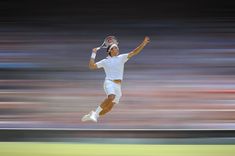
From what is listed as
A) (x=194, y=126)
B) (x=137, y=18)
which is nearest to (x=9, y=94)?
(x=194, y=126)

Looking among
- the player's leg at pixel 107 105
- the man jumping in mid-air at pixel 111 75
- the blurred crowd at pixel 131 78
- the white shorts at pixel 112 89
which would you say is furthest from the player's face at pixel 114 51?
the blurred crowd at pixel 131 78

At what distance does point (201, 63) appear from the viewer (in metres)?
11.5

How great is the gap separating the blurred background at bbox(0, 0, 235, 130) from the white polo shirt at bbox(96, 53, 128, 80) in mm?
3481

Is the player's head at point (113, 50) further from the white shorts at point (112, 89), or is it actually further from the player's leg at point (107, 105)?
the player's leg at point (107, 105)

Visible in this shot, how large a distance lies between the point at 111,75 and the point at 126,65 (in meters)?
7.13

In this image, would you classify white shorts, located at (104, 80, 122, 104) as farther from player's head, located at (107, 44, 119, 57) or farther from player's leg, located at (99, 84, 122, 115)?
player's head, located at (107, 44, 119, 57)

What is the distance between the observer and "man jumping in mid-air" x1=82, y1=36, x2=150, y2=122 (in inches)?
159

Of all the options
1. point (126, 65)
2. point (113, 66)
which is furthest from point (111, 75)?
point (126, 65)

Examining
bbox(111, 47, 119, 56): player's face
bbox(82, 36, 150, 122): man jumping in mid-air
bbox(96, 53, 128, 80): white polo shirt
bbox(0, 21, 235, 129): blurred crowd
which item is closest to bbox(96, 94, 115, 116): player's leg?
bbox(82, 36, 150, 122): man jumping in mid-air

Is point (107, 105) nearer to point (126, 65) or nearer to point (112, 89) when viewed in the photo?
point (112, 89)

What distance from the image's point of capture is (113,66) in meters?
4.13

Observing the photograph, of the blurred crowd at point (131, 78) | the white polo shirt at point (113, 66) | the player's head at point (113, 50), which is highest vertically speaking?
the blurred crowd at point (131, 78)

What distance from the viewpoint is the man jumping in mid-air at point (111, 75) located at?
4.04 metres

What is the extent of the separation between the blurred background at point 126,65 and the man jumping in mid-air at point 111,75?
347 cm
